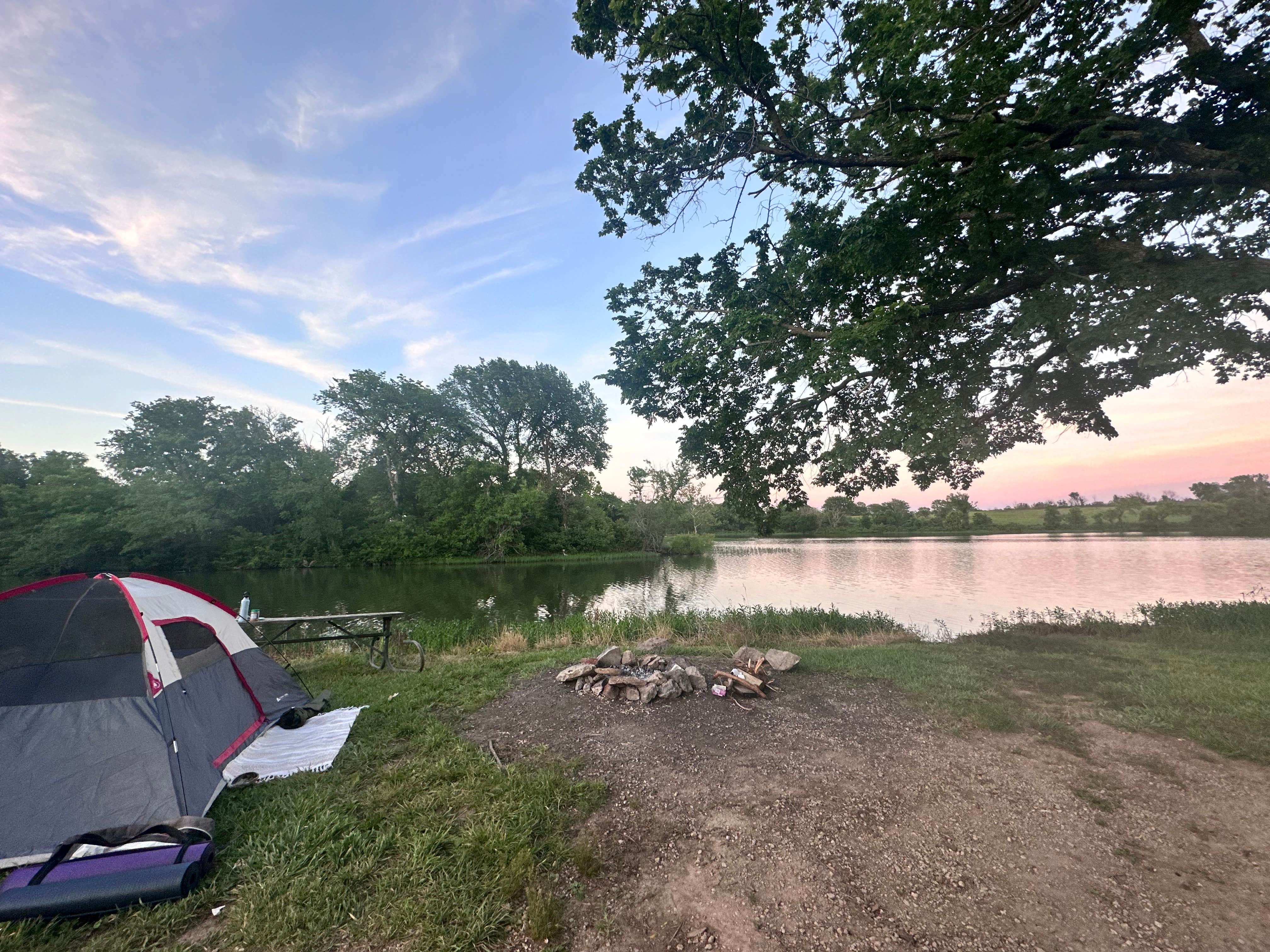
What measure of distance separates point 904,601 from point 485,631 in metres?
14.1

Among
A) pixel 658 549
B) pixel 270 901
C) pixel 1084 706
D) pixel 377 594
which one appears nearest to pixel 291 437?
pixel 377 594

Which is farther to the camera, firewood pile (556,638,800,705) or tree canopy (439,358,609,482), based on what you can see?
tree canopy (439,358,609,482)

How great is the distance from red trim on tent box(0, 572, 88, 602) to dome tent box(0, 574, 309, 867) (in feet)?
0.06

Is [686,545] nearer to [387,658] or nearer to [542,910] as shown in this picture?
[387,658]

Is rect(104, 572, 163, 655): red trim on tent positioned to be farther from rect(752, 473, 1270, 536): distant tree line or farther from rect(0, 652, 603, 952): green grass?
rect(752, 473, 1270, 536): distant tree line

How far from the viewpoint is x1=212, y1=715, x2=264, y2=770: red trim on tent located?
3692 mm

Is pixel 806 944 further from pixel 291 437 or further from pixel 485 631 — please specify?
pixel 291 437

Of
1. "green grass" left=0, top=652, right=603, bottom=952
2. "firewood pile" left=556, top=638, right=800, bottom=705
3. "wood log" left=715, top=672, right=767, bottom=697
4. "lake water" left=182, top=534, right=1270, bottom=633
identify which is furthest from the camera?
"lake water" left=182, top=534, right=1270, bottom=633

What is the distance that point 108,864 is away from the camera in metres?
2.49

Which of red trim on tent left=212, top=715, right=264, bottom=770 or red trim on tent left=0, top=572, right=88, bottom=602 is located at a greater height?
red trim on tent left=0, top=572, right=88, bottom=602

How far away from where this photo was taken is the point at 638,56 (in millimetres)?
6141

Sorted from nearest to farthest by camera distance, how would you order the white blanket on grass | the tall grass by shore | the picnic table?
1. the white blanket on grass
2. the picnic table
3. the tall grass by shore

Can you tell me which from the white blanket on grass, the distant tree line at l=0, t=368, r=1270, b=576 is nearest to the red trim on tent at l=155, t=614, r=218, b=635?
the white blanket on grass

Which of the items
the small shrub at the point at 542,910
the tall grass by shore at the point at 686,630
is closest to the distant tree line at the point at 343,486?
the tall grass by shore at the point at 686,630
